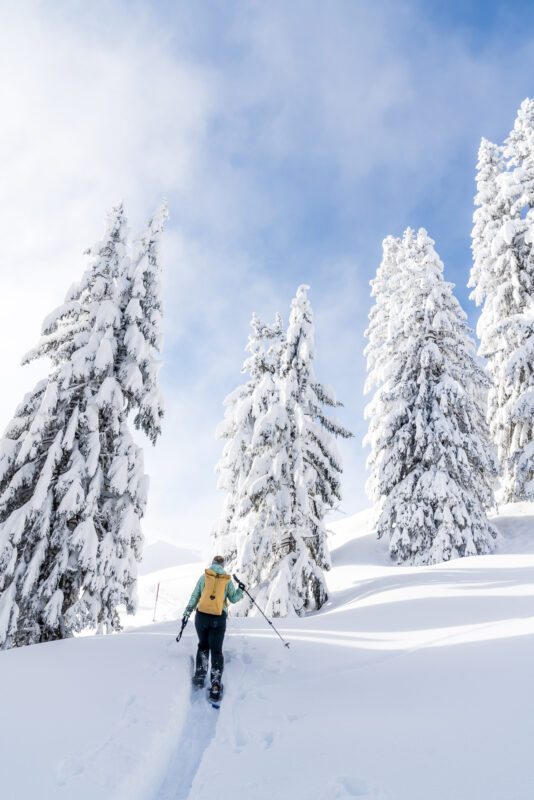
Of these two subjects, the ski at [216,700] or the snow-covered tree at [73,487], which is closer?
the ski at [216,700]

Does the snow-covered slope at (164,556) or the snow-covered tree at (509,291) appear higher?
the snow-covered tree at (509,291)

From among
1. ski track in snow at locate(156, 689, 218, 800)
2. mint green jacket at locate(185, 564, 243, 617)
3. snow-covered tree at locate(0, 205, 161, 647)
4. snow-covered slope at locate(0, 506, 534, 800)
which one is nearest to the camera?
snow-covered slope at locate(0, 506, 534, 800)

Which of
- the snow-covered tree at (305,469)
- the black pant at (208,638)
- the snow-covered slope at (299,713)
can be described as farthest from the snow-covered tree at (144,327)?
the black pant at (208,638)

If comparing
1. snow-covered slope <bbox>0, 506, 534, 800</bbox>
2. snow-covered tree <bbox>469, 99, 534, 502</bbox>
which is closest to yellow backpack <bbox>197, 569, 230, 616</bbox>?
snow-covered slope <bbox>0, 506, 534, 800</bbox>

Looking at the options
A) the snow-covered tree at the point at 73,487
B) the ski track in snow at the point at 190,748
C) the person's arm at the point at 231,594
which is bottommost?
the ski track in snow at the point at 190,748

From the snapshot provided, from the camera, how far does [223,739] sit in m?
4.74

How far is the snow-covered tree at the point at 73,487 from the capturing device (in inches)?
398

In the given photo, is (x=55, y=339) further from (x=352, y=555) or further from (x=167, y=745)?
(x=352, y=555)

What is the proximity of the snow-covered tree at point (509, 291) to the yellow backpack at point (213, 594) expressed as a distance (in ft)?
45.7

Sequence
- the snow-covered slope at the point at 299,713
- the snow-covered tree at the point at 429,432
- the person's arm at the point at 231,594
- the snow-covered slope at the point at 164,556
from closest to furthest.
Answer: the snow-covered slope at the point at 299,713
the person's arm at the point at 231,594
the snow-covered tree at the point at 429,432
the snow-covered slope at the point at 164,556

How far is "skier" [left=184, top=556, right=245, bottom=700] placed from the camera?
6551 mm

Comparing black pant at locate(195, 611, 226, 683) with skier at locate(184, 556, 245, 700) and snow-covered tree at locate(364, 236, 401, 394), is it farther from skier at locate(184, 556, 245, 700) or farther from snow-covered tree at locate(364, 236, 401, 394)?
snow-covered tree at locate(364, 236, 401, 394)

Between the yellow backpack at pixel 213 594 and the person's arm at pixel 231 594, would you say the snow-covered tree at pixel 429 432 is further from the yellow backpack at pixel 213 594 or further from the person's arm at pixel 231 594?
the yellow backpack at pixel 213 594

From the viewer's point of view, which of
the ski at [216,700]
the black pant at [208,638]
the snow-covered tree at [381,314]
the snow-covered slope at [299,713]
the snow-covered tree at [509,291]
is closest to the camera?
the snow-covered slope at [299,713]
